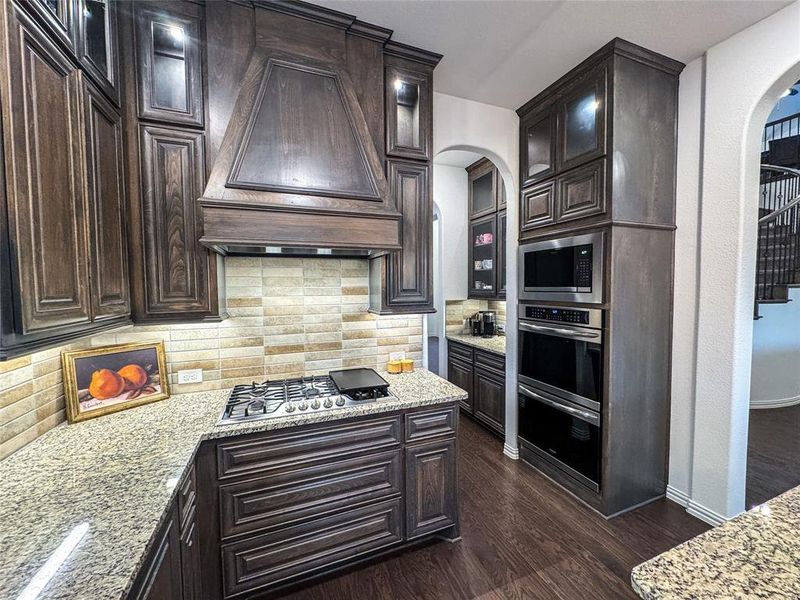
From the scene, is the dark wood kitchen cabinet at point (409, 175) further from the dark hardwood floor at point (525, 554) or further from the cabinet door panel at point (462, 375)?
the cabinet door panel at point (462, 375)

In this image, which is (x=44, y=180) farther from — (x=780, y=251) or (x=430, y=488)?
(x=780, y=251)

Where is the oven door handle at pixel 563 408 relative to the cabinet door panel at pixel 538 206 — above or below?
below

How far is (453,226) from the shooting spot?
4.29 metres

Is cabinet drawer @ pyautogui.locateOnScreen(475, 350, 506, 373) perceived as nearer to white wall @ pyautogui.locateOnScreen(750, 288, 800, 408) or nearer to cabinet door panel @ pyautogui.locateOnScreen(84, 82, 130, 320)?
cabinet door panel @ pyautogui.locateOnScreen(84, 82, 130, 320)

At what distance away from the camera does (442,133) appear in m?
2.62

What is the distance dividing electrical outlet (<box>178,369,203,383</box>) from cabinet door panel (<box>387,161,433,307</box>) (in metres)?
1.23

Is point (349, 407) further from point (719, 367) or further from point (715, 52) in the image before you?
point (715, 52)

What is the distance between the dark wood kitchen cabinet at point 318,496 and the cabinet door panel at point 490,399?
144 centimetres

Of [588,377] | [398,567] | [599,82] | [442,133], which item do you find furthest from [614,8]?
[398,567]

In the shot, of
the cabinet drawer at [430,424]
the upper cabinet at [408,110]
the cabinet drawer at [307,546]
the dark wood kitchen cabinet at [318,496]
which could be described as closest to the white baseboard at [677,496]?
the dark wood kitchen cabinet at [318,496]

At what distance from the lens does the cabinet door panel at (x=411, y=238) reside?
6.73 ft

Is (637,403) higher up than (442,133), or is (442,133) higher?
(442,133)

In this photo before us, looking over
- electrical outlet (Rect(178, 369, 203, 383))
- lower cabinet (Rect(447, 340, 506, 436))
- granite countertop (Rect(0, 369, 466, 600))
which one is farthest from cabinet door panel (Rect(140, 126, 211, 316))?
lower cabinet (Rect(447, 340, 506, 436))

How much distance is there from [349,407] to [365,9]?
2.15m
